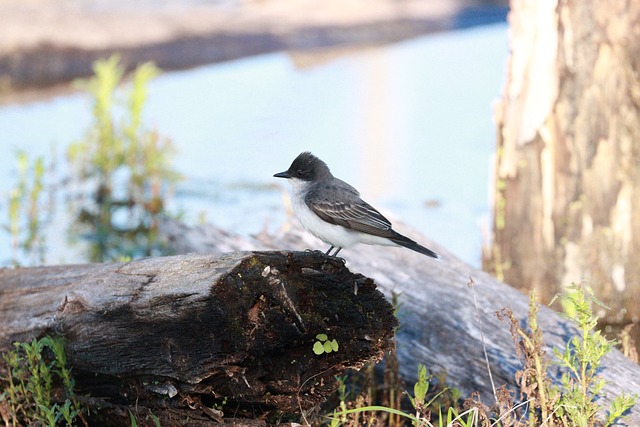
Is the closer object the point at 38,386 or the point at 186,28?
the point at 38,386

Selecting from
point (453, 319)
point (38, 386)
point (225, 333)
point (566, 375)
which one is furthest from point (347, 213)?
point (38, 386)

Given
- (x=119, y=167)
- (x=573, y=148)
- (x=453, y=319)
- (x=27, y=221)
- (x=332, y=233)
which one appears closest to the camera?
(x=332, y=233)

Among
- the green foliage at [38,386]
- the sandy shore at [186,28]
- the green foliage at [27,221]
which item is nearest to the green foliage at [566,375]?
the green foliage at [38,386]

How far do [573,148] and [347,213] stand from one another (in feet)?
8.44

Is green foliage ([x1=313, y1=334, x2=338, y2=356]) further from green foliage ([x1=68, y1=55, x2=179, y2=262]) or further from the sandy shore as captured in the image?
the sandy shore

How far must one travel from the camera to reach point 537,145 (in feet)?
23.6

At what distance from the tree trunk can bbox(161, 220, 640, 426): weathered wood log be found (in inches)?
44.4

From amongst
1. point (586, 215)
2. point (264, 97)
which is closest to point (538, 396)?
point (586, 215)

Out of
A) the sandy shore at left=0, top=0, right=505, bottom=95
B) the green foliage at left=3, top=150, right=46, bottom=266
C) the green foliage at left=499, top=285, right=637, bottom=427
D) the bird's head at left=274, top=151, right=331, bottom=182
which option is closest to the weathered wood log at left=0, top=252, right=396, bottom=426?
the green foliage at left=499, top=285, right=637, bottom=427

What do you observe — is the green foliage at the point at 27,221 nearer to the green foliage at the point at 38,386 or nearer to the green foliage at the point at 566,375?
the green foliage at the point at 38,386

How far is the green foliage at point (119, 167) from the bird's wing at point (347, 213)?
383cm

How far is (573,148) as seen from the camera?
7094mm

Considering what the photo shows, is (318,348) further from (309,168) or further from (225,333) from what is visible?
(309,168)

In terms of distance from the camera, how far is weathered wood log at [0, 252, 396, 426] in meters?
4.09
